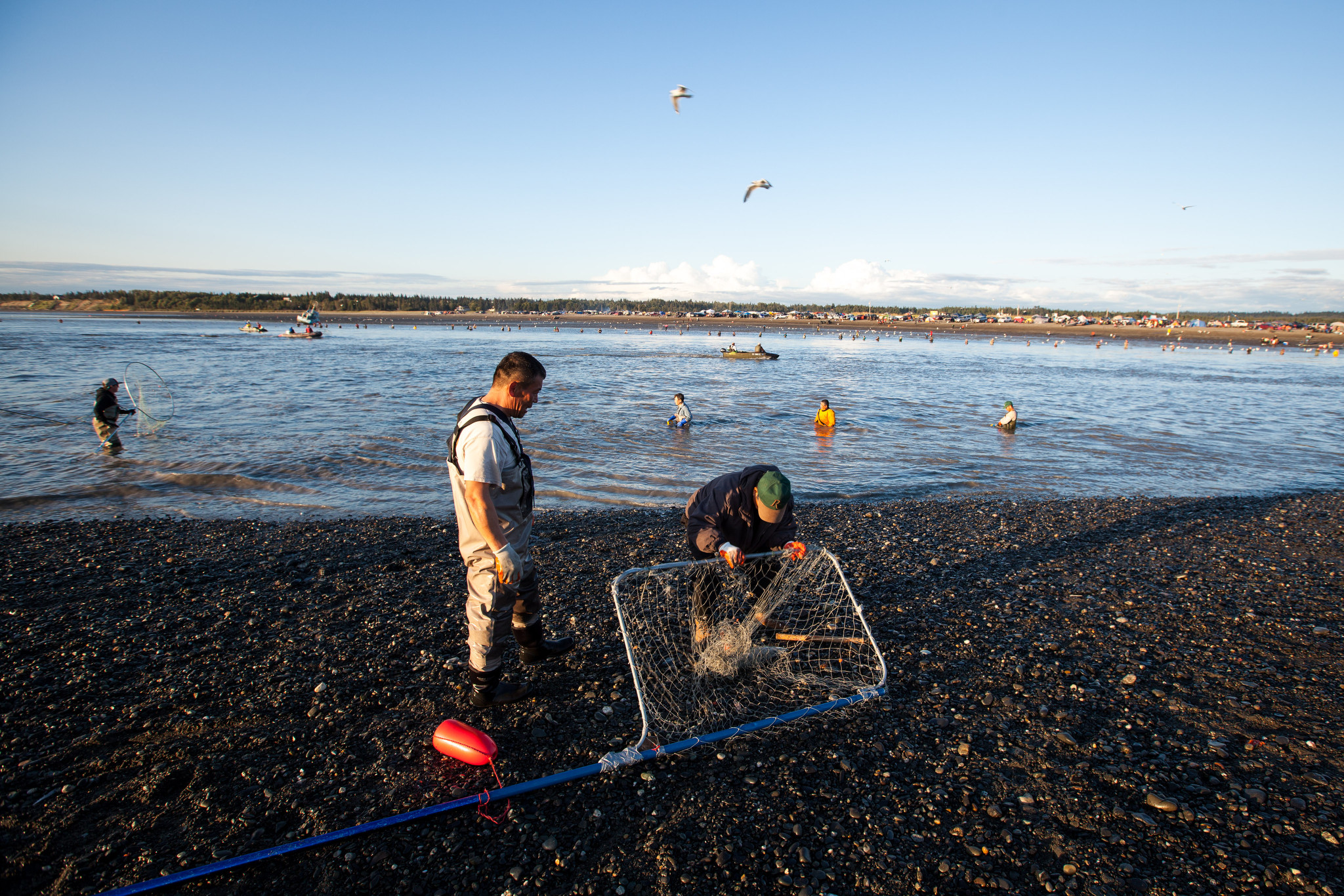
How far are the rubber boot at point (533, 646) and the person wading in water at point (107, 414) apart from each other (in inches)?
591

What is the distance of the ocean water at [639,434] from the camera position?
12.4 meters

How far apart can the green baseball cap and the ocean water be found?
279 inches

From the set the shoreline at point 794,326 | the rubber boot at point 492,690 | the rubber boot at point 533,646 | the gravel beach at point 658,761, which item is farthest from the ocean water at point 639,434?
the shoreline at point 794,326

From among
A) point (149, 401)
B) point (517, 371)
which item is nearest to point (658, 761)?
point (517, 371)

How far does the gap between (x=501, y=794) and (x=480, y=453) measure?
2128mm

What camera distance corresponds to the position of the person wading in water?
14.2 metres

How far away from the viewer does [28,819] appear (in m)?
3.60

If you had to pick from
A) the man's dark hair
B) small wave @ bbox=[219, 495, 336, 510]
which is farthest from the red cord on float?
small wave @ bbox=[219, 495, 336, 510]

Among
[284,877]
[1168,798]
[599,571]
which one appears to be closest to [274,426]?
[599,571]

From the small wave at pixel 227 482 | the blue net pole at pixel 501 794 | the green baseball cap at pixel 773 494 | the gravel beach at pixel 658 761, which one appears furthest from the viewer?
the small wave at pixel 227 482

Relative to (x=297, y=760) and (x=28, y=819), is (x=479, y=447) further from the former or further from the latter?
(x=28, y=819)

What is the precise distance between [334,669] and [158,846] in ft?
6.05

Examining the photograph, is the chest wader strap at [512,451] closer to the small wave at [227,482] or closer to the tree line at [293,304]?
the small wave at [227,482]

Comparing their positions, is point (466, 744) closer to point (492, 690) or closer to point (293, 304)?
point (492, 690)
